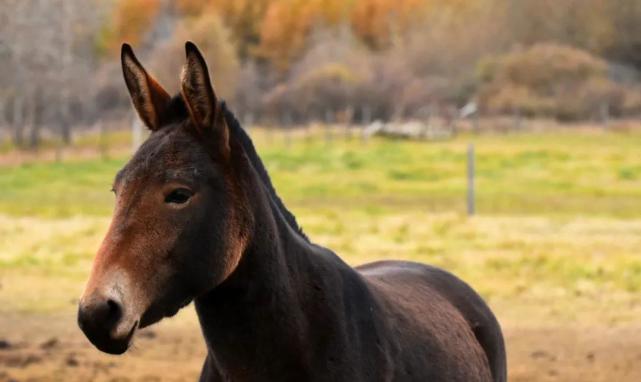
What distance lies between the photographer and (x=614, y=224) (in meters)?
23.2

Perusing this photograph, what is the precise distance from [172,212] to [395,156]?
36.3m

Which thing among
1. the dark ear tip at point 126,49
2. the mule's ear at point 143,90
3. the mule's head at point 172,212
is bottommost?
the mule's head at point 172,212

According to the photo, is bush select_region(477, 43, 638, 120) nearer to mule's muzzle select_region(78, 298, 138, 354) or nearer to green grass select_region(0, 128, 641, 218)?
green grass select_region(0, 128, 641, 218)

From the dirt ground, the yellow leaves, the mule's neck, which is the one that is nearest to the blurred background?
the dirt ground

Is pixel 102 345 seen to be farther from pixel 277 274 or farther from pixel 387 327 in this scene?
pixel 387 327

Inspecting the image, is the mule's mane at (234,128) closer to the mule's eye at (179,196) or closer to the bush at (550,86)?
the mule's eye at (179,196)

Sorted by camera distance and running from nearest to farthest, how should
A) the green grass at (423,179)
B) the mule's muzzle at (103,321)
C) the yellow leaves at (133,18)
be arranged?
the mule's muzzle at (103,321) < the green grass at (423,179) < the yellow leaves at (133,18)

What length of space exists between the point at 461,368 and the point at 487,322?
868 mm

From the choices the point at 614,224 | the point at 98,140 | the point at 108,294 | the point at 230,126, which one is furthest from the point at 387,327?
the point at 98,140

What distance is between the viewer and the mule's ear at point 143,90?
4.07 metres

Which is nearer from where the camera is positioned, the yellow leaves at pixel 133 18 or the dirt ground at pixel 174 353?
the dirt ground at pixel 174 353

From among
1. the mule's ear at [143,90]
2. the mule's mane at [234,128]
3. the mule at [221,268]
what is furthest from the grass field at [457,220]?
the mule's ear at [143,90]

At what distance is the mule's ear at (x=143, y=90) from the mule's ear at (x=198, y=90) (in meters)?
0.16

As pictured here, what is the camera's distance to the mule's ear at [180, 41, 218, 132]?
3.88 meters
